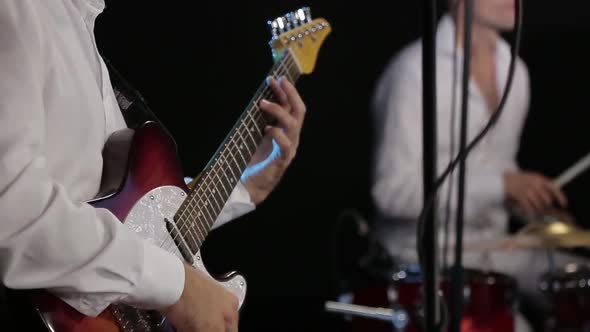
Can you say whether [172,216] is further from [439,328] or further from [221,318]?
[439,328]

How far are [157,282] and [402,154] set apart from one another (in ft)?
5.56

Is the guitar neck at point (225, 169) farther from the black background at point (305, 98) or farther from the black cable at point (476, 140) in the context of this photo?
the black background at point (305, 98)

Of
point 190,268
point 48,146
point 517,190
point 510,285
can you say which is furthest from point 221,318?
point 517,190

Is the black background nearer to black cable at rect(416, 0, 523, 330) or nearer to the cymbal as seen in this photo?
the cymbal

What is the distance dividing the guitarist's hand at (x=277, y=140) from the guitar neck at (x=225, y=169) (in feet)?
0.07

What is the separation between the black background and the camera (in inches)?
82.9

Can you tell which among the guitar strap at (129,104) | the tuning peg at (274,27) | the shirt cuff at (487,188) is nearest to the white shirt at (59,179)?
the guitar strap at (129,104)

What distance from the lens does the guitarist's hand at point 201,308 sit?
1.23m

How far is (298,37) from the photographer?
5.74ft

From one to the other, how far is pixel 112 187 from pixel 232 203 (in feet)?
1.28

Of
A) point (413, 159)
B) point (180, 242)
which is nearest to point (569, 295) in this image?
point (413, 159)

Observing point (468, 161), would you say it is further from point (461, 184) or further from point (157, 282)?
point (157, 282)

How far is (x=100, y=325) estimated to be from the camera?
1.17m

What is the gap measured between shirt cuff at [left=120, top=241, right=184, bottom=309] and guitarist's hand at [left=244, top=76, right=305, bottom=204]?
44 centimetres
